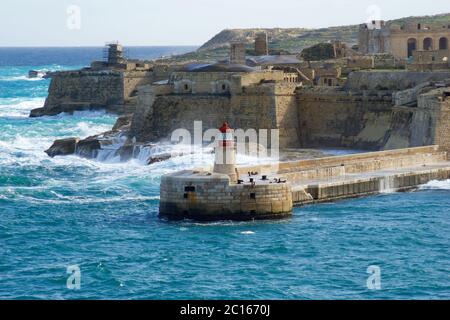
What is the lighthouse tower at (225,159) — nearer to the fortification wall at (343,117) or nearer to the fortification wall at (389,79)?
the fortification wall at (343,117)

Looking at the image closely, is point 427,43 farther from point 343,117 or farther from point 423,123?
point 423,123

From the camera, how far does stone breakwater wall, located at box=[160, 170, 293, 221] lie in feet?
104

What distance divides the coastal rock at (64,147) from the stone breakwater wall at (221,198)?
1620 centimetres

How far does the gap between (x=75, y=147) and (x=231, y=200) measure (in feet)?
56.8

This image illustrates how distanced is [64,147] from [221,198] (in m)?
17.4

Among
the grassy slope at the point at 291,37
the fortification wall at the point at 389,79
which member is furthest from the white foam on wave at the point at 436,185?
the grassy slope at the point at 291,37

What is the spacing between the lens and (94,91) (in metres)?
67.7

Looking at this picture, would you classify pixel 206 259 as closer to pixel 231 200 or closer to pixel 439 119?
pixel 231 200

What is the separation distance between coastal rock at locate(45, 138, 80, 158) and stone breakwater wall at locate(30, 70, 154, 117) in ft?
48.7

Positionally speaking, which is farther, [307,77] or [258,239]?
[307,77]

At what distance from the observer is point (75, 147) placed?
1890 inches

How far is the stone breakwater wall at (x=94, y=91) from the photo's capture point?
A: 6488 centimetres
